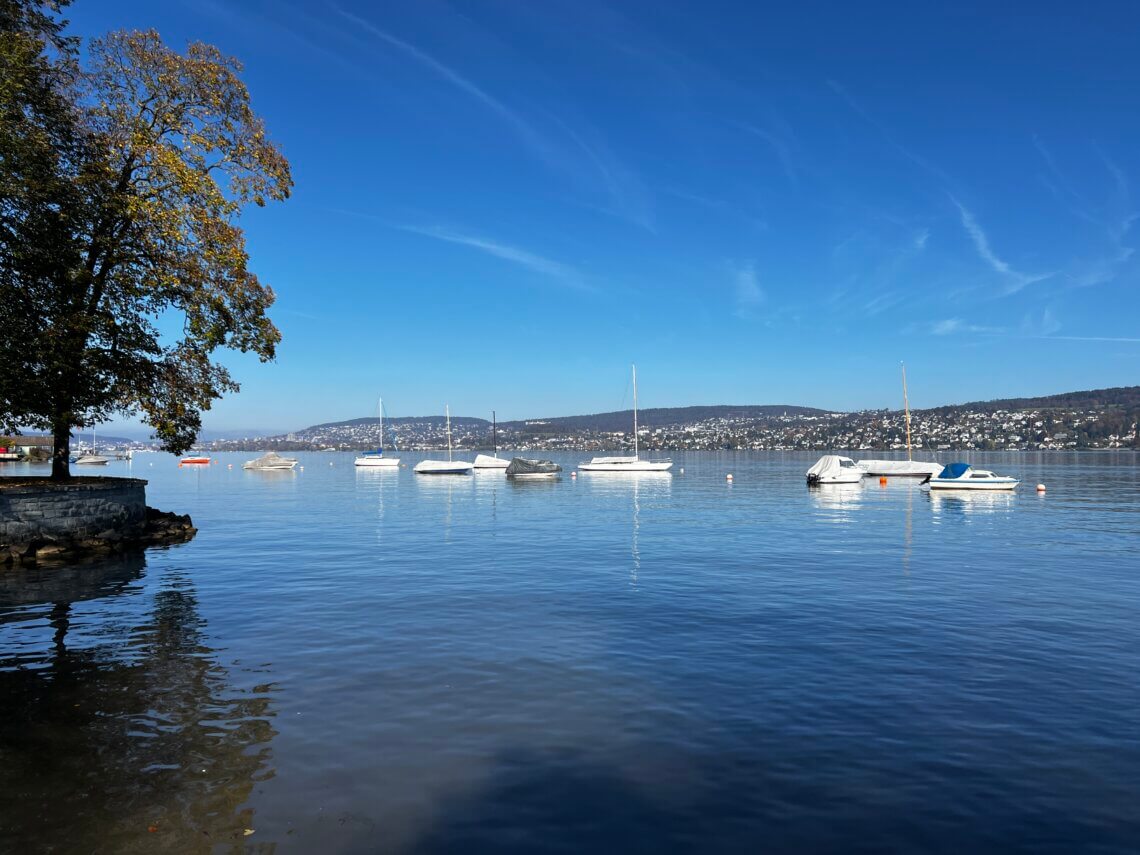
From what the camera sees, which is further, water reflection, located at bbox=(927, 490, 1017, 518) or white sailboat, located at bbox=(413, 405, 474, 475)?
white sailboat, located at bbox=(413, 405, 474, 475)

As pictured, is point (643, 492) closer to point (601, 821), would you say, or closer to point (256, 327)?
point (256, 327)

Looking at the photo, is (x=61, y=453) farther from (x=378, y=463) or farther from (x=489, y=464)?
(x=378, y=463)

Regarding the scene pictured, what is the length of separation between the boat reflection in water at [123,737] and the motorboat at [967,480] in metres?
66.8

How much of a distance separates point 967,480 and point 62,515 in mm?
68181

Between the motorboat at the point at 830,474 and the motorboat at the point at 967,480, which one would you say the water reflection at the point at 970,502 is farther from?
the motorboat at the point at 830,474

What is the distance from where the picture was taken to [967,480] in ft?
215

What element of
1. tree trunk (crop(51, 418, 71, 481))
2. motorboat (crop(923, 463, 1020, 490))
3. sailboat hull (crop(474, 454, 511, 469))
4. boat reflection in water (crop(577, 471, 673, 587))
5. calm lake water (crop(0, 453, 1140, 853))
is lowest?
boat reflection in water (crop(577, 471, 673, 587))

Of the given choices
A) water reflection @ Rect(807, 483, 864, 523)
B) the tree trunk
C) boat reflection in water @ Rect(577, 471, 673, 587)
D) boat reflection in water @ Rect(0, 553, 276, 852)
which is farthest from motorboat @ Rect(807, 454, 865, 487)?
boat reflection in water @ Rect(0, 553, 276, 852)

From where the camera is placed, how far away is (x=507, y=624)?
15398 mm

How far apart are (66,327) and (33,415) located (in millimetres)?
4003

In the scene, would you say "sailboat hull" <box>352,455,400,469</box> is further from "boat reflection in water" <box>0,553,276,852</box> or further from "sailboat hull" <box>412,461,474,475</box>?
"boat reflection in water" <box>0,553,276,852</box>

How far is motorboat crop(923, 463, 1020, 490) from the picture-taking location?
6412 centimetres

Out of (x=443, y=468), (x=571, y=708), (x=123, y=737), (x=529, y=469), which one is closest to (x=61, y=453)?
(x=123, y=737)

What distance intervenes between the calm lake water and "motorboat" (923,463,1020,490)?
150 feet
